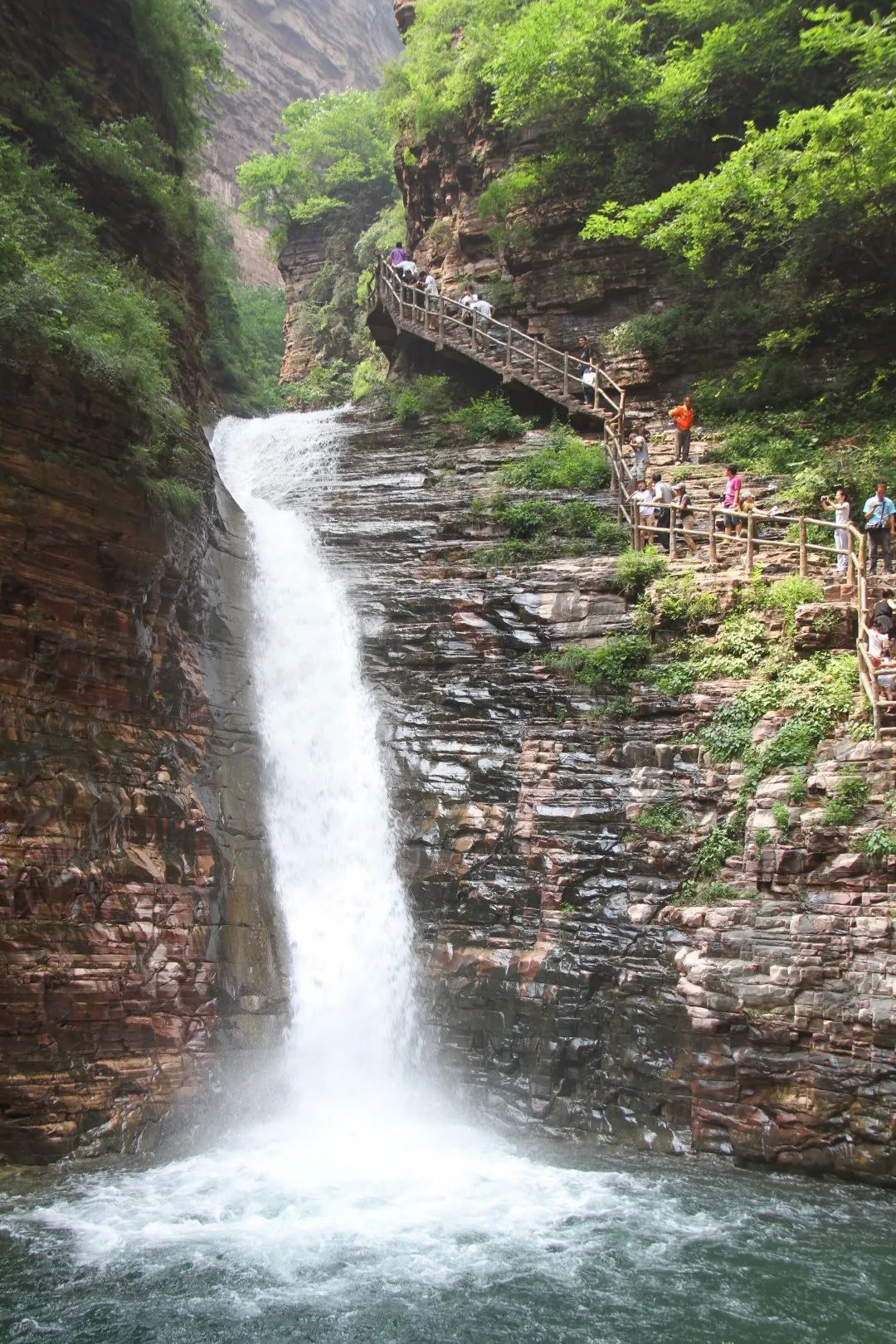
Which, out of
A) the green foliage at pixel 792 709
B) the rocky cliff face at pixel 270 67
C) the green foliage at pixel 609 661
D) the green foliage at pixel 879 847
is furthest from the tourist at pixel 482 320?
the rocky cliff face at pixel 270 67

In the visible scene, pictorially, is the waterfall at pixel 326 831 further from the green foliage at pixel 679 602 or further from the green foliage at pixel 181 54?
the green foliage at pixel 181 54

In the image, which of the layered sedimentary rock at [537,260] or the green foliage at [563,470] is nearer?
the green foliage at [563,470]

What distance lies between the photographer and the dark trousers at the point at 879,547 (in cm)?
1500

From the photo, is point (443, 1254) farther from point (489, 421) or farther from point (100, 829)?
point (489, 421)

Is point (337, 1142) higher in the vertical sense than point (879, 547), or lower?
lower

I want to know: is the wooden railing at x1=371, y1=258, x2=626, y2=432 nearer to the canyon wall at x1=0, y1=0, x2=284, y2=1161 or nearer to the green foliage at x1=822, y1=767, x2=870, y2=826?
the green foliage at x1=822, y1=767, x2=870, y2=826

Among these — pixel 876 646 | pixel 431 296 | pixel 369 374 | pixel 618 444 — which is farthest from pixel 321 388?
pixel 876 646

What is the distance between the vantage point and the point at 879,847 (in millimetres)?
10992

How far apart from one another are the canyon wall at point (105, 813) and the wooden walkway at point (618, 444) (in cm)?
860

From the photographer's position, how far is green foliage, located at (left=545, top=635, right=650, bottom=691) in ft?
49.8

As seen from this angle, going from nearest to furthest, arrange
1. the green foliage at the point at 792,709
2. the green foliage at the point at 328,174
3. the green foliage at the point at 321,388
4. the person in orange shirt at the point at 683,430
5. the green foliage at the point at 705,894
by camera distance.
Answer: the green foliage at the point at 705,894
the green foliage at the point at 792,709
the person in orange shirt at the point at 683,430
the green foliage at the point at 321,388
the green foliage at the point at 328,174

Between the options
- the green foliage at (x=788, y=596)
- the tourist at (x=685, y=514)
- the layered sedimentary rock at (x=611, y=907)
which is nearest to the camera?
the layered sedimentary rock at (x=611, y=907)

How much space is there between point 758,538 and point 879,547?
2.36m

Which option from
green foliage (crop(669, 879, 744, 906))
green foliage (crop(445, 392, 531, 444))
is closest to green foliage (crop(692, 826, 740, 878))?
green foliage (crop(669, 879, 744, 906))
